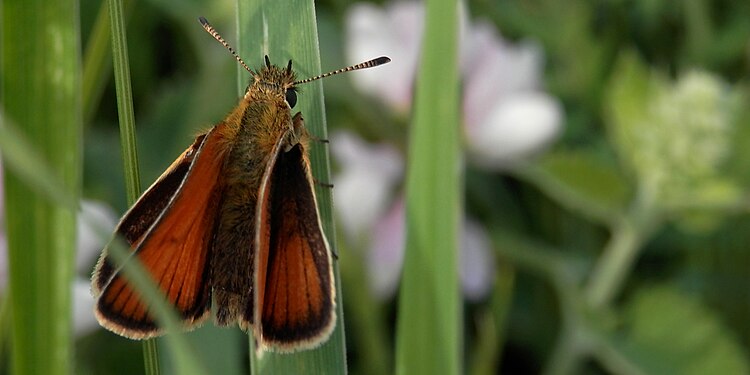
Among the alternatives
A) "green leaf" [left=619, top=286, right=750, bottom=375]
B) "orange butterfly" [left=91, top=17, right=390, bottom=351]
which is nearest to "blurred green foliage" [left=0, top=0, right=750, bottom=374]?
"green leaf" [left=619, top=286, right=750, bottom=375]

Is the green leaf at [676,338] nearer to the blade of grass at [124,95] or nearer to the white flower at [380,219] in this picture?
the white flower at [380,219]

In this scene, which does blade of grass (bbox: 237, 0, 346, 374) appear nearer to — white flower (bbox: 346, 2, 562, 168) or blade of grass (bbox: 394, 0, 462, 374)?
blade of grass (bbox: 394, 0, 462, 374)

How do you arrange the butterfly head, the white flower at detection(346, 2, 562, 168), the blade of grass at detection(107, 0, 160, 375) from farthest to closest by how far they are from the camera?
1. the white flower at detection(346, 2, 562, 168)
2. the butterfly head
3. the blade of grass at detection(107, 0, 160, 375)

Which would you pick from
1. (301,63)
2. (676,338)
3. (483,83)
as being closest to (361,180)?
(483,83)

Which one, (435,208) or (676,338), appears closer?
(435,208)

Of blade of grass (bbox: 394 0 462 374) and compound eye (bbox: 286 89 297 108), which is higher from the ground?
compound eye (bbox: 286 89 297 108)

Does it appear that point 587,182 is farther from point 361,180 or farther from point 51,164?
point 51,164

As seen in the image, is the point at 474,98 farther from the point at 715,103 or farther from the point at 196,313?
the point at 196,313

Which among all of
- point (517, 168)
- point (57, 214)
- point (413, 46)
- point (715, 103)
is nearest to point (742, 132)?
point (715, 103)
